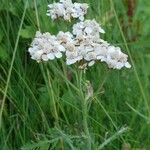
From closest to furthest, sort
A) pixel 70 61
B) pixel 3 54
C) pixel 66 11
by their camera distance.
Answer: pixel 70 61, pixel 66 11, pixel 3 54

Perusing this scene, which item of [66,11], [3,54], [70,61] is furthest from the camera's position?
[3,54]

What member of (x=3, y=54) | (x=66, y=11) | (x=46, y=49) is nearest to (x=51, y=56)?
(x=46, y=49)

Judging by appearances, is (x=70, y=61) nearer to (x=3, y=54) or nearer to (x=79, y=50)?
(x=79, y=50)

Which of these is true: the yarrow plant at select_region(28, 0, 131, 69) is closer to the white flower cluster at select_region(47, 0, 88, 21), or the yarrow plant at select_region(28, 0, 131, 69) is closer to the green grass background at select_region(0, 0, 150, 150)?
the white flower cluster at select_region(47, 0, 88, 21)

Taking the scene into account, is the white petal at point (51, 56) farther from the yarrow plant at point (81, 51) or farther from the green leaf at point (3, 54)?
the green leaf at point (3, 54)

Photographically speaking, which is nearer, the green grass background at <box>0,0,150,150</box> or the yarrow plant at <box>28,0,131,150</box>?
the yarrow plant at <box>28,0,131,150</box>

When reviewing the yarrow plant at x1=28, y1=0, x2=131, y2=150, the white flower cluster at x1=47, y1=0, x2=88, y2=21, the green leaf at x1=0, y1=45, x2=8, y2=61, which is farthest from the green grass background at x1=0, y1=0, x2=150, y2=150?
the yarrow plant at x1=28, y1=0, x2=131, y2=150
